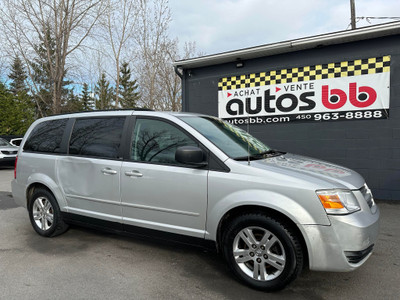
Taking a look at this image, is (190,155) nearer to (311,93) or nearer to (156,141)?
(156,141)

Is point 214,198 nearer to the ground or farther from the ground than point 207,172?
nearer to the ground

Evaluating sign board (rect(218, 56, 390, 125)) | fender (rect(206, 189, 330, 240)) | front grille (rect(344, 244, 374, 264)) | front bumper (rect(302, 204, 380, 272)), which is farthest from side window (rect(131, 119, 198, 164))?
sign board (rect(218, 56, 390, 125))

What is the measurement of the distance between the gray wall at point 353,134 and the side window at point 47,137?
4864mm

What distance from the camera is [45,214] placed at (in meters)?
4.14

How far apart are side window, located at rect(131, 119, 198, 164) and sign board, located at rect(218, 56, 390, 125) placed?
8.93 ft

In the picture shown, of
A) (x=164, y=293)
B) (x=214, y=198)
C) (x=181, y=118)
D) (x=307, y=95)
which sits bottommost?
(x=164, y=293)

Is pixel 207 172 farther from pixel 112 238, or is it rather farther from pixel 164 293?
pixel 112 238

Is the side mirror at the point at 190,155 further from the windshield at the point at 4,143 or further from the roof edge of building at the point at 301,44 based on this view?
the windshield at the point at 4,143

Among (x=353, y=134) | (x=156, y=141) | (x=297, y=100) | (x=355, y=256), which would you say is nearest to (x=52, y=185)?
(x=156, y=141)

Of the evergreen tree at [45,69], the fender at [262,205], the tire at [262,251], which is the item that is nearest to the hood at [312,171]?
the fender at [262,205]

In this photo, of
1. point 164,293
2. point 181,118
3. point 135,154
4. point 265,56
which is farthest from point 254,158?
point 265,56

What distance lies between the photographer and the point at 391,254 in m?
3.56

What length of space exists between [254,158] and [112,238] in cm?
236

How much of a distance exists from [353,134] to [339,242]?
472cm
